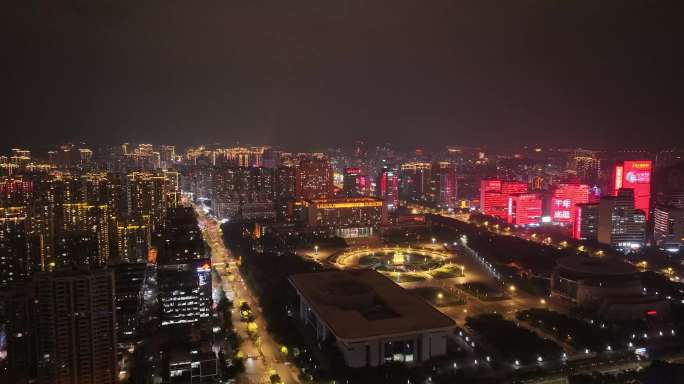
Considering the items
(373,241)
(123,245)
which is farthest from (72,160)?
(373,241)

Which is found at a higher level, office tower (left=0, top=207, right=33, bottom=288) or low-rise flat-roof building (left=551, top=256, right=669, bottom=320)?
office tower (left=0, top=207, right=33, bottom=288)

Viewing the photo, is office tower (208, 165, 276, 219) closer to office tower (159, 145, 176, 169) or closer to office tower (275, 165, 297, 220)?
office tower (275, 165, 297, 220)

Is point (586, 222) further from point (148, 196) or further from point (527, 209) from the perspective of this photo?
point (148, 196)

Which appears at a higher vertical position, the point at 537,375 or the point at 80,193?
the point at 80,193

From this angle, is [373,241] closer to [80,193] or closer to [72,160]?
[80,193]

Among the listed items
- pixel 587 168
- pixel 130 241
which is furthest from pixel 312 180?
pixel 587 168

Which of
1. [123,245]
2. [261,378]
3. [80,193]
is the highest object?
[80,193]

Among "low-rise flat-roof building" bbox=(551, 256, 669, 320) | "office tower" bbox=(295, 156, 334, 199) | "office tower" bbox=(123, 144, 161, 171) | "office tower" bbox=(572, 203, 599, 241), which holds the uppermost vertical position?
"office tower" bbox=(123, 144, 161, 171)

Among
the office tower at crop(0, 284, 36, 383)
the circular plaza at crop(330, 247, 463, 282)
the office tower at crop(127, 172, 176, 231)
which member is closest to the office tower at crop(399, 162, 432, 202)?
the circular plaza at crop(330, 247, 463, 282)
